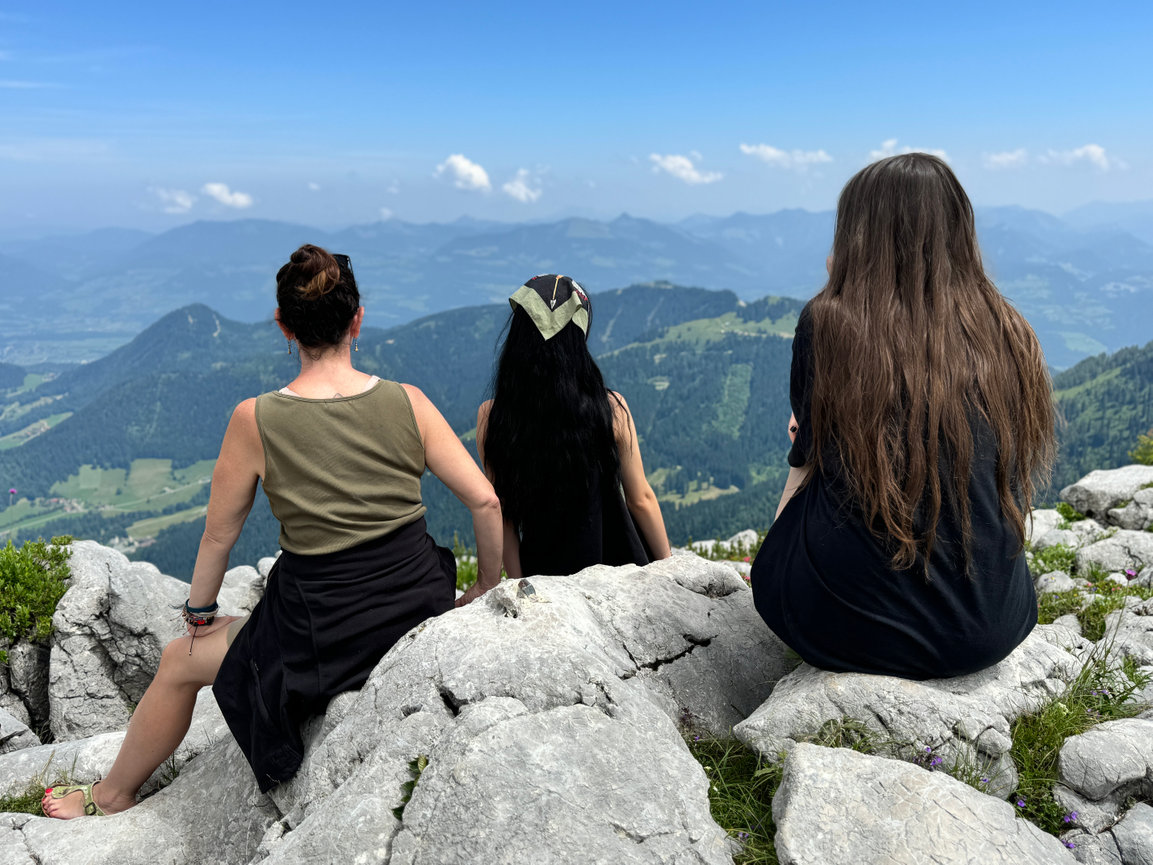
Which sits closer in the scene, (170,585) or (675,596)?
(675,596)

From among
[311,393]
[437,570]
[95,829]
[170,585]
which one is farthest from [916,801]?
[170,585]

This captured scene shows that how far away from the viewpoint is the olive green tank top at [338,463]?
4375mm

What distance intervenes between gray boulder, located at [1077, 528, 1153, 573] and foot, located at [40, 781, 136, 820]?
10.5 meters

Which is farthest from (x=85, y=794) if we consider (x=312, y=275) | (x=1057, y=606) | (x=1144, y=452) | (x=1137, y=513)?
(x=1144, y=452)

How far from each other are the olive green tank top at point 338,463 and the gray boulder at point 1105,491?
11.8 metres

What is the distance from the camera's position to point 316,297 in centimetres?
429

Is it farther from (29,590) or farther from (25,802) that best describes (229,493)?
(29,590)

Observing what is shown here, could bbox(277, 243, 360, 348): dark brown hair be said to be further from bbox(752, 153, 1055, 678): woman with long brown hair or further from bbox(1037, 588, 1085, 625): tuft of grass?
bbox(1037, 588, 1085, 625): tuft of grass

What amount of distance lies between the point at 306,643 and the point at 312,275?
2384 mm

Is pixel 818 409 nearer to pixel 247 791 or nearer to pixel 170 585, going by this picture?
pixel 247 791

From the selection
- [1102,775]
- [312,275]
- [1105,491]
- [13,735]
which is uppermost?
[312,275]

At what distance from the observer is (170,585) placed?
9938mm

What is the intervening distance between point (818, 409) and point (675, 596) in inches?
85.6

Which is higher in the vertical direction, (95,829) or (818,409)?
(818,409)
